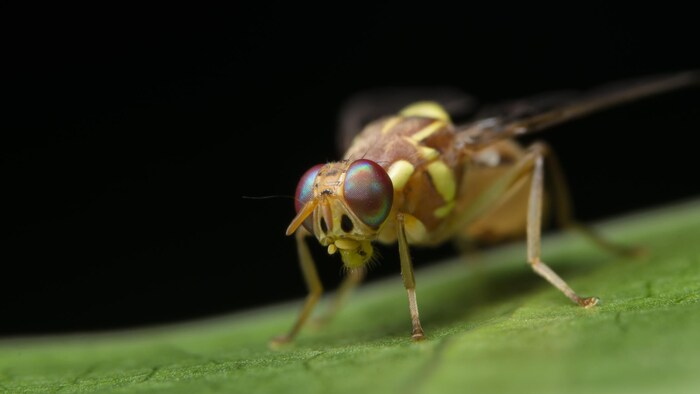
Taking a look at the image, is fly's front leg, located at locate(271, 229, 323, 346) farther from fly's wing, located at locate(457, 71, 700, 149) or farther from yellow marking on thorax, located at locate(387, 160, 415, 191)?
fly's wing, located at locate(457, 71, 700, 149)

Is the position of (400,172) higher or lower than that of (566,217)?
higher

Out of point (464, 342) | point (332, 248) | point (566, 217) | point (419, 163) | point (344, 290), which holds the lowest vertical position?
point (344, 290)

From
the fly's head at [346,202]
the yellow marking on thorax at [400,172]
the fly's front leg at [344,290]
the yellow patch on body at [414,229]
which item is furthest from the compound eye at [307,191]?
the fly's front leg at [344,290]

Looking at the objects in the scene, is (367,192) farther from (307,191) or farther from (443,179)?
(443,179)

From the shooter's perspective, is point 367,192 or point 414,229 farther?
point 414,229

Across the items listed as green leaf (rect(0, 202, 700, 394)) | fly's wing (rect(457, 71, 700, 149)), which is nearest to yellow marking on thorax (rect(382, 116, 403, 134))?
fly's wing (rect(457, 71, 700, 149))

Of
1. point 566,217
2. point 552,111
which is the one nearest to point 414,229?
point 552,111
